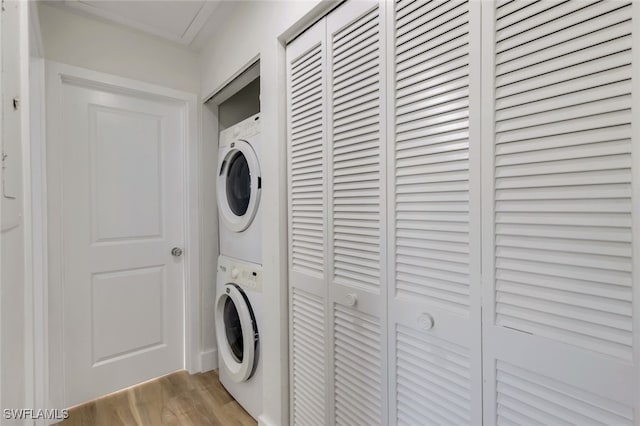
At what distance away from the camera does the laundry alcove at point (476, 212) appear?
573 millimetres

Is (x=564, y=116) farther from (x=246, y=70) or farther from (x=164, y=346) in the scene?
(x=164, y=346)

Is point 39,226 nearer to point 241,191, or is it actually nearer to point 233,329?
point 241,191

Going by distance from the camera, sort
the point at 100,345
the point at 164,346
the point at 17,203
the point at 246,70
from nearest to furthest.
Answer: the point at 17,203
the point at 246,70
the point at 100,345
the point at 164,346

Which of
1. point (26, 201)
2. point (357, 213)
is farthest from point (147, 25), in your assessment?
point (357, 213)

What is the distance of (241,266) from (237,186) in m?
0.52

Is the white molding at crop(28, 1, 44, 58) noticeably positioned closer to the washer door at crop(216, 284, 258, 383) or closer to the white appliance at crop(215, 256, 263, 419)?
the white appliance at crop(215, 256, 263, 419)

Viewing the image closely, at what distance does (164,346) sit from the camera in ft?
7.12

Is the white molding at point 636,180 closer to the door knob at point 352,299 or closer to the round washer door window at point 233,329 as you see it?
the door knob at point 352,299

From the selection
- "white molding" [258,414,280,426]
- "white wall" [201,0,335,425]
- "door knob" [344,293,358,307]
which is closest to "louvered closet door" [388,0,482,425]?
"door knob" [344,293,358,307]

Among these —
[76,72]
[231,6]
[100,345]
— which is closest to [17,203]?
[76,72]

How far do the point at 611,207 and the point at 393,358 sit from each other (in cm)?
69

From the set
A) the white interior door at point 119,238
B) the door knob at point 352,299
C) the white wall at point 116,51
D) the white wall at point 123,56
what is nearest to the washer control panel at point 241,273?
the white wall at point 123,56

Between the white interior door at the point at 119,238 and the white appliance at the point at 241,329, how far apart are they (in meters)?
0.51

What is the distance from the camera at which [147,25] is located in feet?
6.34
